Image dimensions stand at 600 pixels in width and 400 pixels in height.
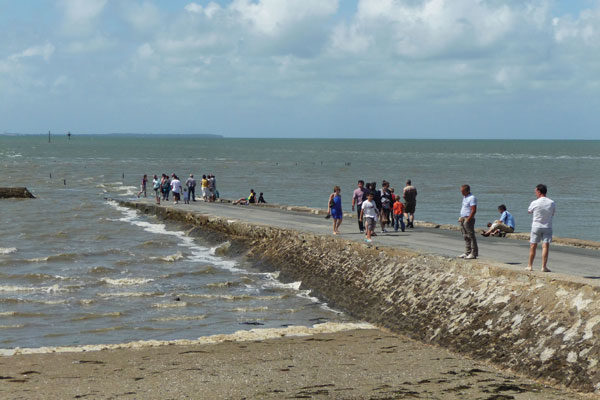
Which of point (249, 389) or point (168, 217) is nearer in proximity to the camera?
point (249, 389)

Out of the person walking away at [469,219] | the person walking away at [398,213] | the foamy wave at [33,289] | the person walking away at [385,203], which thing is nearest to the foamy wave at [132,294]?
the foamy wave at [33,289]

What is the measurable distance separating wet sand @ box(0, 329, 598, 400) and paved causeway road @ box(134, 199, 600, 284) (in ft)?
12.3

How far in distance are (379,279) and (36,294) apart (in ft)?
30.0

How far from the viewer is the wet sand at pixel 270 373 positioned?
10.9 metres

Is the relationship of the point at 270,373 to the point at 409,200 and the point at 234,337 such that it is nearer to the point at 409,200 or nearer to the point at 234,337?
the point at 234,337

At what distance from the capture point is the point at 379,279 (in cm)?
1753

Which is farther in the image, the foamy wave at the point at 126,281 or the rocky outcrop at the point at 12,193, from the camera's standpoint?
the rocky outcrop at the point at 12,193

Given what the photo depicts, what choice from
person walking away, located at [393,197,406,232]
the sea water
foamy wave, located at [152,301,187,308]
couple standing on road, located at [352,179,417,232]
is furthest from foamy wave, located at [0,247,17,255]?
person walking away, located at [393,197,406,232]

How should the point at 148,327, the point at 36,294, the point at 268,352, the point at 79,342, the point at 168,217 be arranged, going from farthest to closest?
the point at 168,217, the point at 36,294, the point at 148,327, the point at 79,342, the point at 268,352

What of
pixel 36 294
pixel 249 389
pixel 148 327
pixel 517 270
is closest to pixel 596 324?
pixel 517 270

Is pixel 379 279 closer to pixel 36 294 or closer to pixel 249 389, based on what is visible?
pixel 249 389

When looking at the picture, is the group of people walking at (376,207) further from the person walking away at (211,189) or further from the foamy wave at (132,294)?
the person walking away at (211,189)

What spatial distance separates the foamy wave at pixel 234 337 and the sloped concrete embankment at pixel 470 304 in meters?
1.01

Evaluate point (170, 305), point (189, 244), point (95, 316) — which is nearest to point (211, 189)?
point (189, 244)
